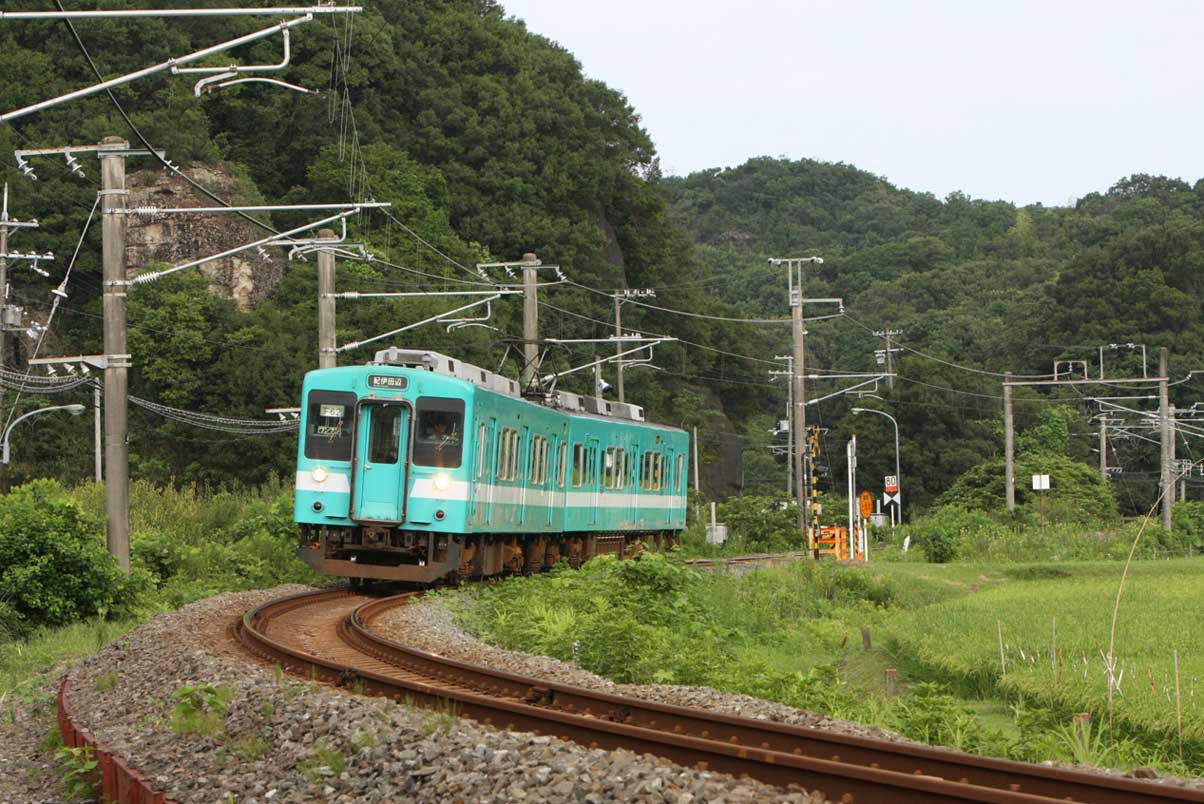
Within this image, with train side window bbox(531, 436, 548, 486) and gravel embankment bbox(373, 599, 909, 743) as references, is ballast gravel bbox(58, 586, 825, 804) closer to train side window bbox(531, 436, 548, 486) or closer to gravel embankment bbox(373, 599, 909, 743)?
gravel embankment bbox(373, 599, 909, 743)

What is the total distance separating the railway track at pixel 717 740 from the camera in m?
6.66

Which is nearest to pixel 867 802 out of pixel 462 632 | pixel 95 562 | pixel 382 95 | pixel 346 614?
pixel 462 632

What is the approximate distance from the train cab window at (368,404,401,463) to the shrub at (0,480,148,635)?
3.15 m

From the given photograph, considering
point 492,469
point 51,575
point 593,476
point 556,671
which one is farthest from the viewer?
point 593,476

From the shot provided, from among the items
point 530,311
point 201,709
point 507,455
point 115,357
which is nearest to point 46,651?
point 115,357

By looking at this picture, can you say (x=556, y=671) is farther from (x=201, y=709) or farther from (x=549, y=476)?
(x=549, y=476)

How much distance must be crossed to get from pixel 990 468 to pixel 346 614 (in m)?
42.4

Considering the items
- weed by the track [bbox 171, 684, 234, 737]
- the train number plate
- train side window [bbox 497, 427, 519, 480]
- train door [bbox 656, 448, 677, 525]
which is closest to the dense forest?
train door [bbox 656, 448, 677, 525]

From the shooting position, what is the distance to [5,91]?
53188 millimetres

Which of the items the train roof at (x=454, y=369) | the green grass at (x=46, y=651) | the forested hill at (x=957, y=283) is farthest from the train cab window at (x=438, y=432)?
the forested hill at (x=957, y=283)

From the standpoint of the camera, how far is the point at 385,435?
18.8 m

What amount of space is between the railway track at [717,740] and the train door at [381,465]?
521cm

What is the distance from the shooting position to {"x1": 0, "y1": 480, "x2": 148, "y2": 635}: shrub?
17047 millimetres

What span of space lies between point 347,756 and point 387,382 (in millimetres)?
11071
